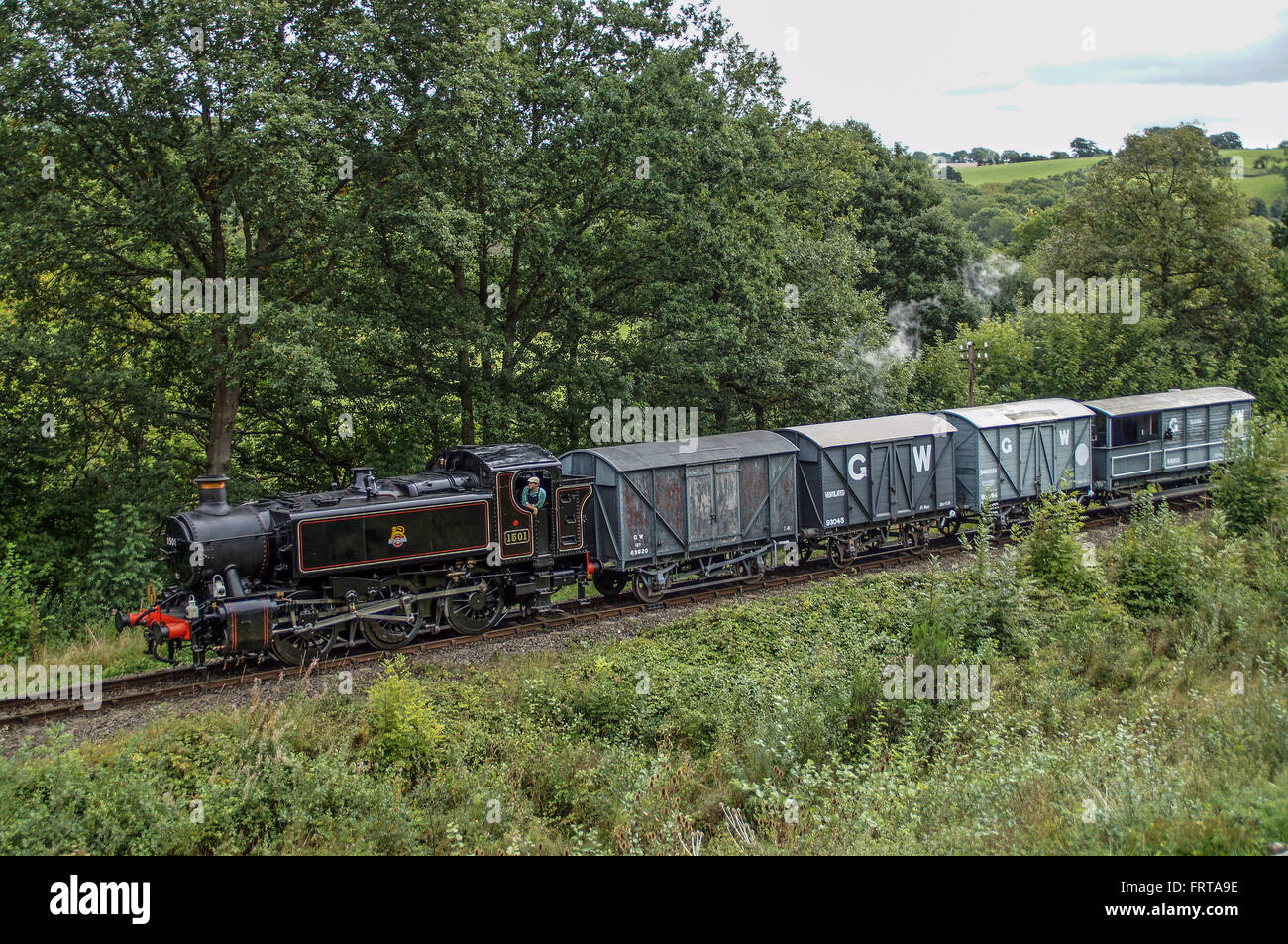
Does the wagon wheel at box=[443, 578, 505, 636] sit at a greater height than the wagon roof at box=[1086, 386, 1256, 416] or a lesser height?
lesser

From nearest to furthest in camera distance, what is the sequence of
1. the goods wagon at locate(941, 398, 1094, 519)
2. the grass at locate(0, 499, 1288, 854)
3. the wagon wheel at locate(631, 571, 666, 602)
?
the grass at locate(0, 499, 1288, 854) < the wagon wheel at locate(631, 571, 666, 602) < the goods wagon at locate(941, 398, 1094, 519)

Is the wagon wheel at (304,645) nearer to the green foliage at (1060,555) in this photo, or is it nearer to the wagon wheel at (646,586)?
the wagon wheel at (646,586)

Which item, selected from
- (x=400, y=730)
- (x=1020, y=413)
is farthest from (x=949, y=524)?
(x=400, y=730)

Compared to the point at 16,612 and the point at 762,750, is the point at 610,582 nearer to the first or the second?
the point at 762,750

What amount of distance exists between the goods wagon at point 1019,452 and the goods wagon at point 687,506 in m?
5.51

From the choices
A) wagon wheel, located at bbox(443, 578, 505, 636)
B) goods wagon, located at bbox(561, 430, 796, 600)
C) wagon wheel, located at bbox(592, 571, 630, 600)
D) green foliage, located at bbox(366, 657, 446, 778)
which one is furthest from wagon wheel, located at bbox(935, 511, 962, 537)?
green foliage, located at bbox(366, 657, 446, 778)

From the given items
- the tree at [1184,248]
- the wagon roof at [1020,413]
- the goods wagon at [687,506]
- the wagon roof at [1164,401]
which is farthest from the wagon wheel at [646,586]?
the tree at [1184,248]

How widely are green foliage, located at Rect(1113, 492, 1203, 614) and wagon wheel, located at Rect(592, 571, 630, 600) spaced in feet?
33.9

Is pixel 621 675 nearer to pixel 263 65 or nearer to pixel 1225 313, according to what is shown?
pixel 263 65

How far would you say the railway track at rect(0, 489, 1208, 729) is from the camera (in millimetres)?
13773

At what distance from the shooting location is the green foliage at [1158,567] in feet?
61.9

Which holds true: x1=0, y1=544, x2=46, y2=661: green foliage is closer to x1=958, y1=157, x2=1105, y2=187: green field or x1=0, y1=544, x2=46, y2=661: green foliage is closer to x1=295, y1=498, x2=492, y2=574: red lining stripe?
x1=295, y1=498, x2=492, y2=574: red lining stripe

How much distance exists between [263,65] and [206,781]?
14.6 metres
